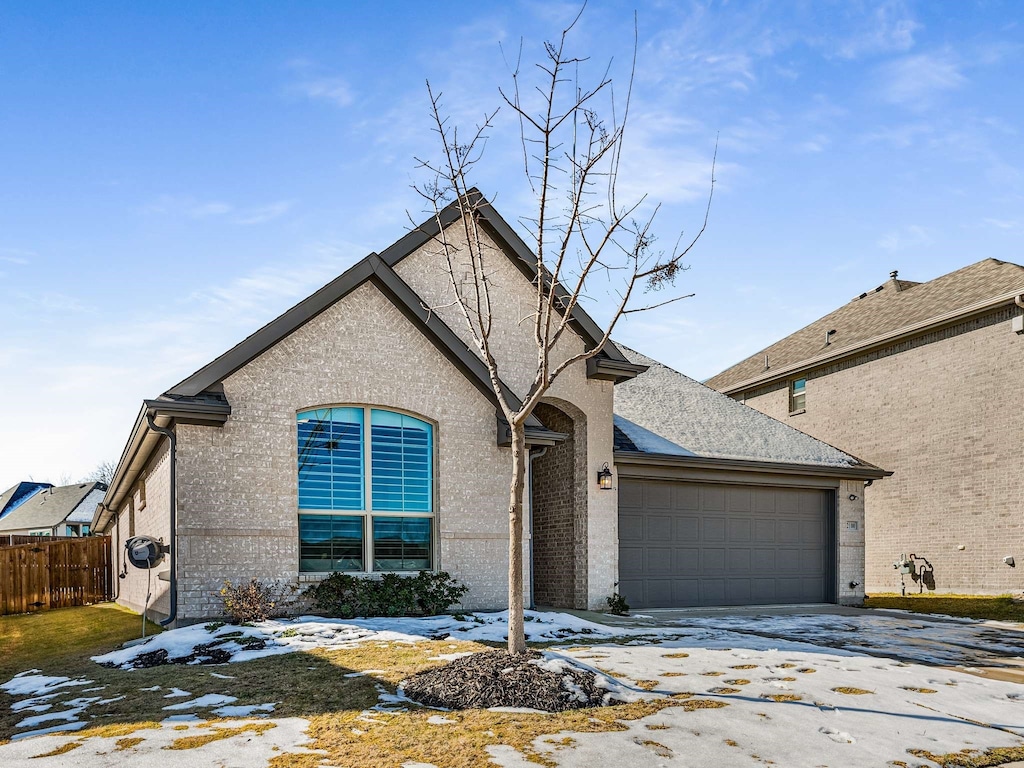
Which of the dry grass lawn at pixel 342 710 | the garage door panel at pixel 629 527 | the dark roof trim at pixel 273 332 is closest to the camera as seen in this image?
the dry grass lawn at pixel 342 710

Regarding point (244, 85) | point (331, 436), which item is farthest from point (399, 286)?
point (244, 85)

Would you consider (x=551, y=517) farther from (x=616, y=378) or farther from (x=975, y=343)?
(x=975, y=343)

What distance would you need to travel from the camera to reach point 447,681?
7.02m

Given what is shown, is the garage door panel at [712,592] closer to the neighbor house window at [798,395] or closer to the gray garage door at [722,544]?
the gray garage door at [722,544]

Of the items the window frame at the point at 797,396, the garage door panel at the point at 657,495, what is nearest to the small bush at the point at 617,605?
the garage door panel at the point at 657,495

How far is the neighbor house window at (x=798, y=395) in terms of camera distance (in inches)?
965

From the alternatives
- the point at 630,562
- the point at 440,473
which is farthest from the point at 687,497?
the point at 440,473

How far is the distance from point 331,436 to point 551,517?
514 centimetres

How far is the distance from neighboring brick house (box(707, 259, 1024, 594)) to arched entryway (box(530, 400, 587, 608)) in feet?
33.9

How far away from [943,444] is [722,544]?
25.0 ft

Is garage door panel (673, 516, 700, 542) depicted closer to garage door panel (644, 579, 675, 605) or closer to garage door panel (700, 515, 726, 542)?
garage door panel (700, 515, 726, 542)

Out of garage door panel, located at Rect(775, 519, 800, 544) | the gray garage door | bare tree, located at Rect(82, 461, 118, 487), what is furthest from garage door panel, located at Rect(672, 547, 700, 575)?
bare tree, located at Rect(82, 461, 118, 487)

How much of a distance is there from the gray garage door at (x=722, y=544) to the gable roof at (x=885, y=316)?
6.19 metres

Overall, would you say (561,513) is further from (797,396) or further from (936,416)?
(797,396)
